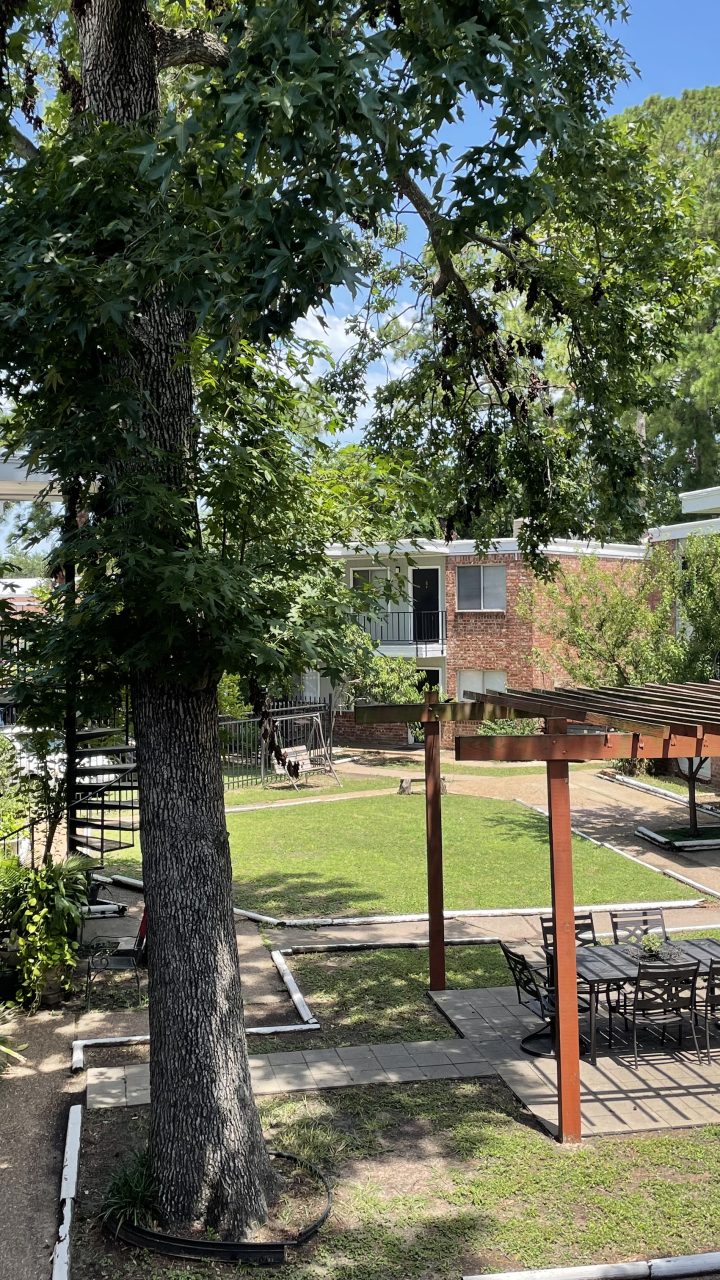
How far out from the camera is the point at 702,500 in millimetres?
21141

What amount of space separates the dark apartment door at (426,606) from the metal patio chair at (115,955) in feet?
61.7

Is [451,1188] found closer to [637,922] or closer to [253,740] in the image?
[637,922]

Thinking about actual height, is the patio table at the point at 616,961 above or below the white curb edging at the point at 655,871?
above

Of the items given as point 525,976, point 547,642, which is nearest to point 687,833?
point 525,976

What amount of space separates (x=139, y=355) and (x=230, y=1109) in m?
4.80

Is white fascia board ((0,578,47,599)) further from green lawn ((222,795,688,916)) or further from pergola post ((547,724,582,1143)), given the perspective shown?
green lawn ((222,795,688,916))

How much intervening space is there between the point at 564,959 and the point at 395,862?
Answer: 846 centimetres

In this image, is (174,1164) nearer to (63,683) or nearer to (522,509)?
(63,683)

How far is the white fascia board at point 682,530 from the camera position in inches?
831

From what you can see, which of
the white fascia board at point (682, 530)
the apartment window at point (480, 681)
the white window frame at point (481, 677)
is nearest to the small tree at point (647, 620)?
the white fascia board at point (682, 530)

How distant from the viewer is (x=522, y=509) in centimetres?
1192

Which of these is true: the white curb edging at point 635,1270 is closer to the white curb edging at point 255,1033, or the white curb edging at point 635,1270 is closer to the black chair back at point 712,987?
the black chair back at point 712,987

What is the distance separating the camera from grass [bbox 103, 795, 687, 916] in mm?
14195

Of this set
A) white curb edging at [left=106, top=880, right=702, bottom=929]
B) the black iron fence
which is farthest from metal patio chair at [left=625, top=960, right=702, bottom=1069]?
the black iron fence
